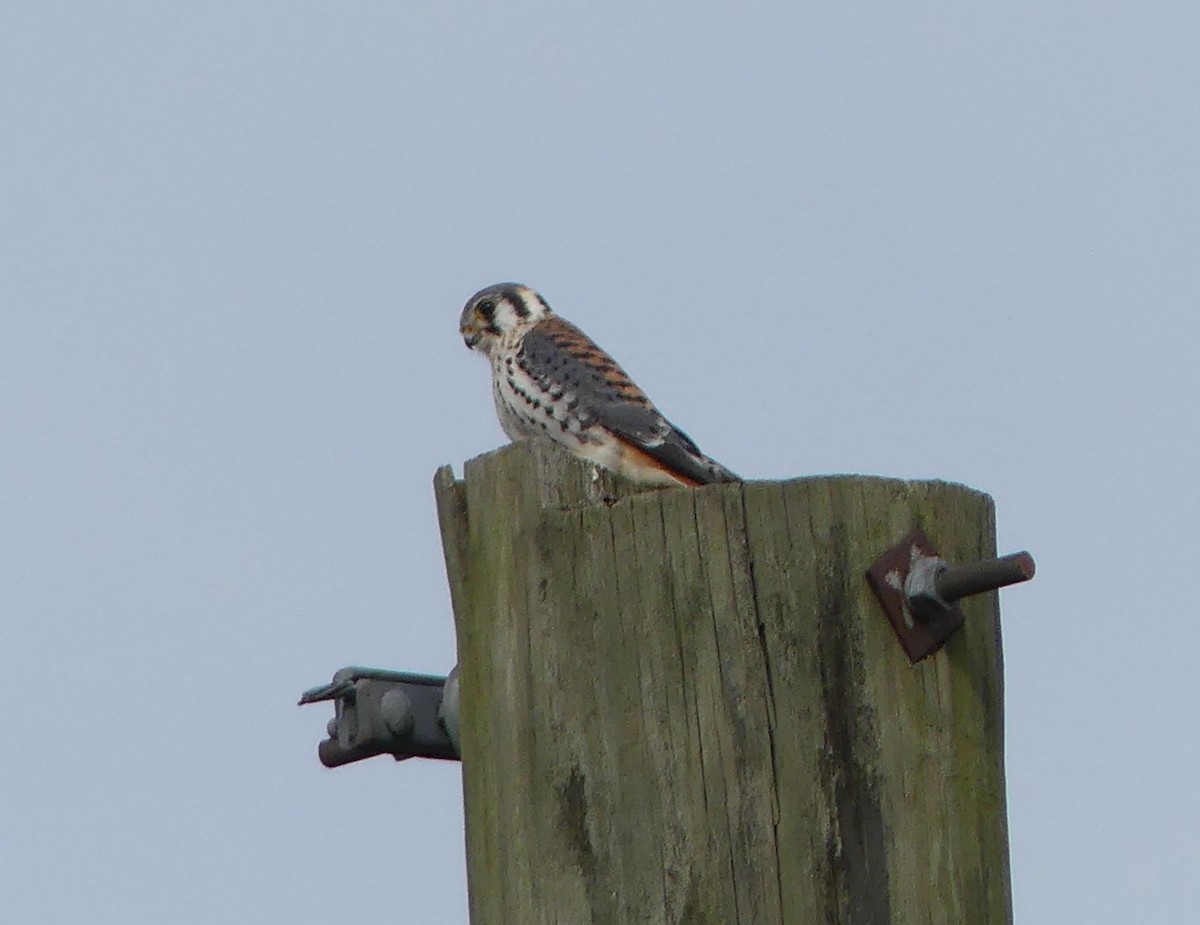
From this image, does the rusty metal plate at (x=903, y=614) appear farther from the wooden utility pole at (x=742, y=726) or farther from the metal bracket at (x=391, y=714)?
the metal bracket at (x=391, y=714)

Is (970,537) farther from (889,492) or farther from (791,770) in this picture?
(791,770)

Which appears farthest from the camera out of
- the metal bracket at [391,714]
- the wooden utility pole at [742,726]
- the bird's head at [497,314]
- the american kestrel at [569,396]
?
the bird's head at [497,314]

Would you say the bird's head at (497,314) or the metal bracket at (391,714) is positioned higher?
the bird's head at (497,314)

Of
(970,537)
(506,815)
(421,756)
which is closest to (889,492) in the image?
(970,537)

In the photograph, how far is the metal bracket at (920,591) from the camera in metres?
2.89

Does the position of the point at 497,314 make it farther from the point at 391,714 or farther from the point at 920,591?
the point at 920,591

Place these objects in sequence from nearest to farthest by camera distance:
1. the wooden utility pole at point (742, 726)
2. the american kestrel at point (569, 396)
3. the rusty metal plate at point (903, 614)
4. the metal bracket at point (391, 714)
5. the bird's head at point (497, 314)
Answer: the wooden utility pole at point (742, 726), the rusty metal plate at point (903, 614), the metal bracket at point (391, 714), the american kestrel at point (569, 396), the bird's head at point (497, 314)

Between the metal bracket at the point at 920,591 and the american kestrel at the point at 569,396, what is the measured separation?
8.34 ft

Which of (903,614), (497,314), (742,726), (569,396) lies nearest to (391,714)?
(742,726)

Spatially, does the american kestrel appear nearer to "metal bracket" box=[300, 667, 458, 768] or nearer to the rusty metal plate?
"metal bracket" box=[300, 667, 458, 768]

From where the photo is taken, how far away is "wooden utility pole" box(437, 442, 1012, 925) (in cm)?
281

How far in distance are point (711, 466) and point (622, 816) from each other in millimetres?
3094

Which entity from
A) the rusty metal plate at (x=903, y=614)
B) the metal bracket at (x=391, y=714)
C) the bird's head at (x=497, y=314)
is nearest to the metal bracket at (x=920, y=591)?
the rusty metal plate at (x=903, y=614)

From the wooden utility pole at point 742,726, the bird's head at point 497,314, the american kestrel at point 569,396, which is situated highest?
the bird's head at point 497,314
